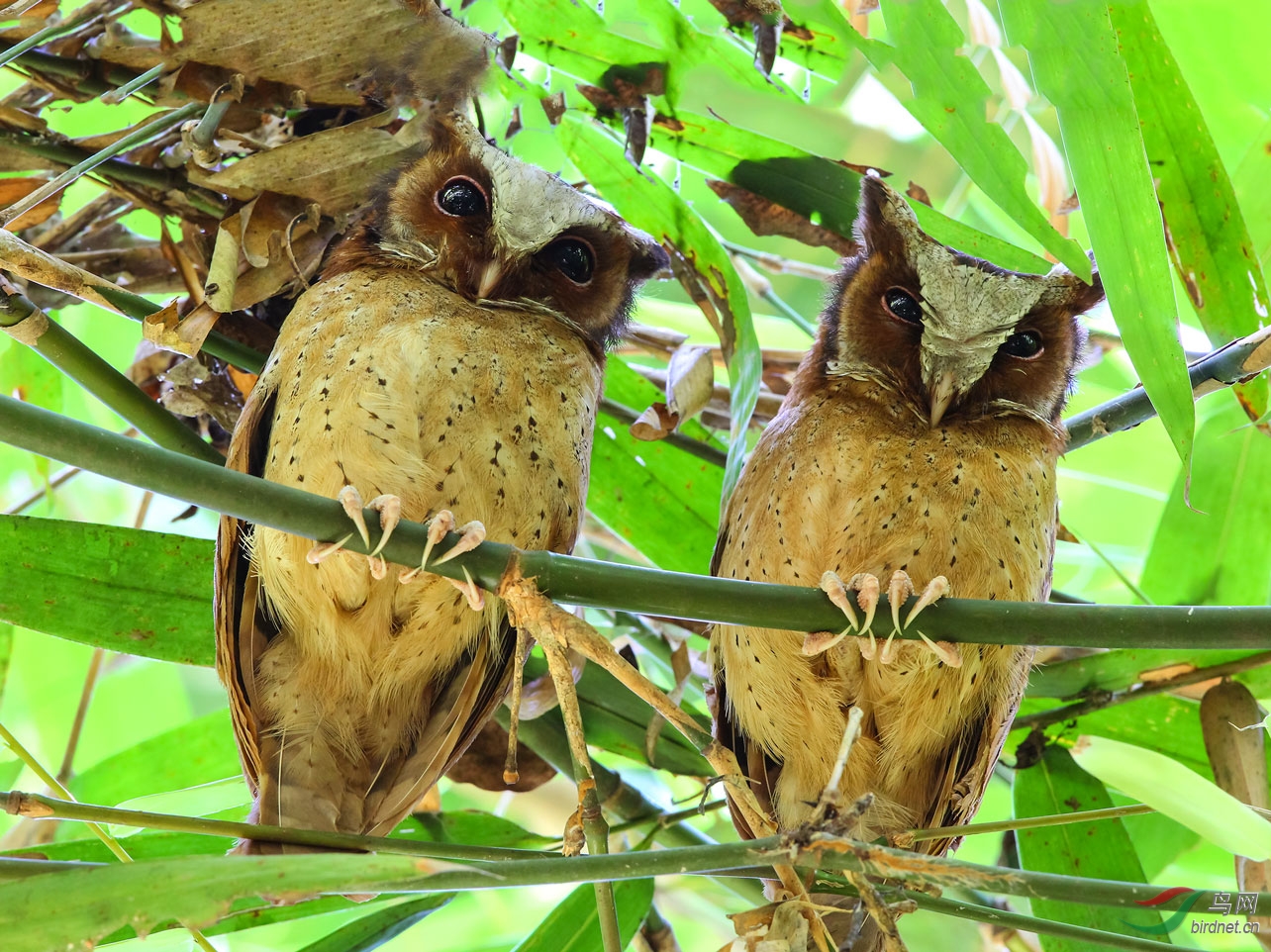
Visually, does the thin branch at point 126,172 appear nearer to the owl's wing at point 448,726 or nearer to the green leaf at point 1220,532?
the owl's wing at point 448,726

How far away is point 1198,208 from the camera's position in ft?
6.97

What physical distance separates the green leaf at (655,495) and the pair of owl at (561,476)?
0.18 meters

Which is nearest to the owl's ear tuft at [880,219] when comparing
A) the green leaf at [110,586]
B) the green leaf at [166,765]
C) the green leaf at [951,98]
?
the green leaf at [951,98]

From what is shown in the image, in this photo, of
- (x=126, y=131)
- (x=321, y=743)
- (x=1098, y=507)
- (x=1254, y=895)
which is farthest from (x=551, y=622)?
(x=1098, y=507)

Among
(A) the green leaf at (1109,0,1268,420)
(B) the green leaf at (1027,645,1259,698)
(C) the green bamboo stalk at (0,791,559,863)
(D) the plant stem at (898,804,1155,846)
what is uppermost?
(A) the green leaf at (1109,0,1268,420)

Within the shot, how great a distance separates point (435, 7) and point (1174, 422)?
1576mm

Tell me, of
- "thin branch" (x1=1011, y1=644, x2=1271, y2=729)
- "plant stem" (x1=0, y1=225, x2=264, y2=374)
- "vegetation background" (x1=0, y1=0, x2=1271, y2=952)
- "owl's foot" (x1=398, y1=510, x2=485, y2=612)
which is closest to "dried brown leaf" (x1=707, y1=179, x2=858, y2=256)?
"vegetation background" (x1=0, y1=0, x2=1271, y2=952)

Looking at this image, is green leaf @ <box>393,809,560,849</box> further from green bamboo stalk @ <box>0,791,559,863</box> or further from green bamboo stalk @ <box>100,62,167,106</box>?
green bamboo stalk @ <box>100,62,167,106</box>

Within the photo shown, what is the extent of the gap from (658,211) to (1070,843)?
1452 mm

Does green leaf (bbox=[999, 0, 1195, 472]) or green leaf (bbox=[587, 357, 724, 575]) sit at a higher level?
green leaf (bbox=[999, 0, 1195, 472])

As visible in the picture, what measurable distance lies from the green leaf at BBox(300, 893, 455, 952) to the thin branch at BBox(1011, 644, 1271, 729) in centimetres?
119

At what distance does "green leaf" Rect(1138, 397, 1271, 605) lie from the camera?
2496 millimetres

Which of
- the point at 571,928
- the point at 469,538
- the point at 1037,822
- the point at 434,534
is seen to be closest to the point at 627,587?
the point at 434,534

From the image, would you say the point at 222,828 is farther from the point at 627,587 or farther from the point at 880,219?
the point at 880,219
